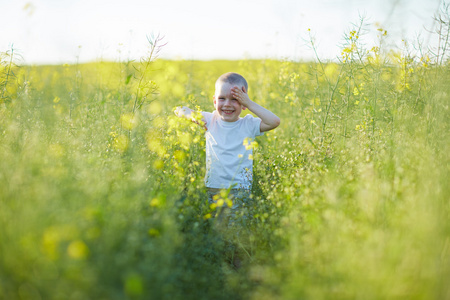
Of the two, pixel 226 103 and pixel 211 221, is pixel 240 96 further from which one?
pixel 211 221

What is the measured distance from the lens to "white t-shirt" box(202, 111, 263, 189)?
3.76 m

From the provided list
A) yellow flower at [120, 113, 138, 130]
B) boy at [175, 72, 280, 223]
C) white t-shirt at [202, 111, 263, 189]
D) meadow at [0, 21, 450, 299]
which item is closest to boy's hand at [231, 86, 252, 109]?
boy at [175, 72, 280, 223]

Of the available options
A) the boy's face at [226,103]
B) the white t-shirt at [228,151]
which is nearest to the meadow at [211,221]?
the white t-shirt at [228,151]

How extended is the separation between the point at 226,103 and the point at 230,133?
1.10 ft

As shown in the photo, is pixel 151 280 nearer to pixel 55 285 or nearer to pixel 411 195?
pixel 55 285

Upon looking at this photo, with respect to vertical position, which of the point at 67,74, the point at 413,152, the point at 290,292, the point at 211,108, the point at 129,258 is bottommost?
the point at 290,292

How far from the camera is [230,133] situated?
12.9 feet

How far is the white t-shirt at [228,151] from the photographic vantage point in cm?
376

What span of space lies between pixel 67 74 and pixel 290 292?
8.19 meters

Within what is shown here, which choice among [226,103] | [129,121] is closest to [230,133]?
[226,103]

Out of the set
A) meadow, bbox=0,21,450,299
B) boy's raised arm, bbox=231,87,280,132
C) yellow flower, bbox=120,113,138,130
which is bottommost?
meadow, bbox=0,21,450,299

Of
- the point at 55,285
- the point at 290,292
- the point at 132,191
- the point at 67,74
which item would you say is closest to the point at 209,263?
the point at 132,191

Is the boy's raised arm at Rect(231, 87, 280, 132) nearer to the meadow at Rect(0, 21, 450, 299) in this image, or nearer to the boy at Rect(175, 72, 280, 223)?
the boy at Rect(175, 72, 280, 223)

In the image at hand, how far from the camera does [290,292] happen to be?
193cm
